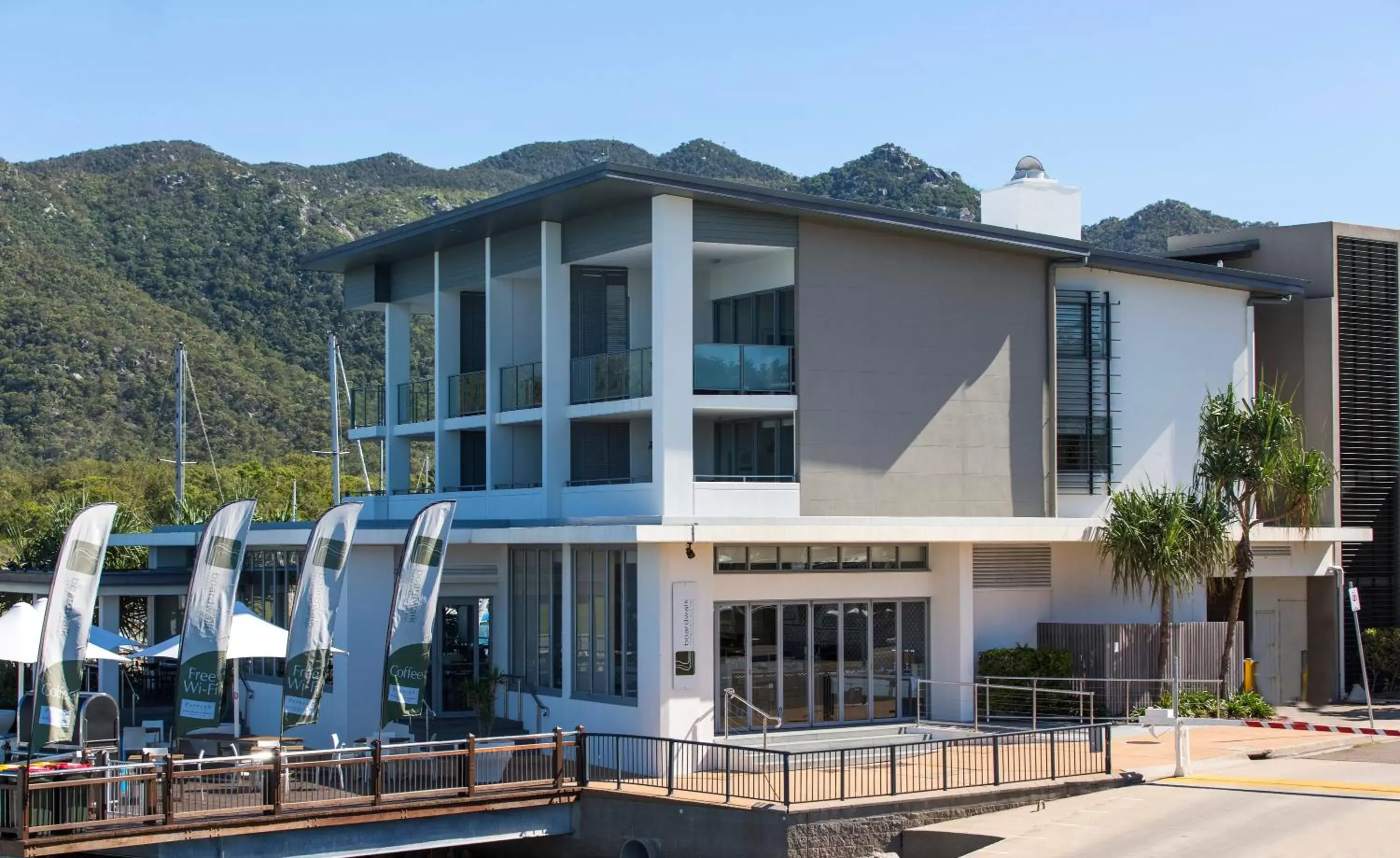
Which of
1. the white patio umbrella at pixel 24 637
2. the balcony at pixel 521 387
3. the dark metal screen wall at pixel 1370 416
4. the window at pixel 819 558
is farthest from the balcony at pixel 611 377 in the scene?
the dark metal screen wall at pixel 1370 416

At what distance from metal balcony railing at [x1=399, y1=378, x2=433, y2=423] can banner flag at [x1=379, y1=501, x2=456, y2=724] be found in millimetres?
11328

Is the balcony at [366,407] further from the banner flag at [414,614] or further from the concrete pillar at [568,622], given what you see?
the banner flag at [414,614]

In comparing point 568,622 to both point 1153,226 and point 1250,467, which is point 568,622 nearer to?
point 1250,467

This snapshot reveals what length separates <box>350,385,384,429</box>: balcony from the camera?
1529 inches

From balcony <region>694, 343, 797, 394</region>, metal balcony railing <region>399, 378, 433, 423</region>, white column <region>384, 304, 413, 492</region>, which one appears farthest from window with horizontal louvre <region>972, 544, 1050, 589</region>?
white column <region>384, 304, 413, 492</region>

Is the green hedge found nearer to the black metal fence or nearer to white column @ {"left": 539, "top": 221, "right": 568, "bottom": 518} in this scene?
the black metal fence

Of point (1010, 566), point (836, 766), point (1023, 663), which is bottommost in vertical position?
point (836, 766)

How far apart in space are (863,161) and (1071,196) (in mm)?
91166

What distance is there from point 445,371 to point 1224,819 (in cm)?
1986

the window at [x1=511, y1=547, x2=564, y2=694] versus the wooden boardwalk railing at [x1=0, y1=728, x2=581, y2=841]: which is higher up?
the window at [x1=511, y1=547, x2=564, y2=694]

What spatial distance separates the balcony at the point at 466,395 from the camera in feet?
113

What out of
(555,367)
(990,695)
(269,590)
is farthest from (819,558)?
(269,590)

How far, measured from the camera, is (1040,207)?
3556 cm

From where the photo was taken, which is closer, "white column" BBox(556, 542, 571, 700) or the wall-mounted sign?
the wall-mounted sign
